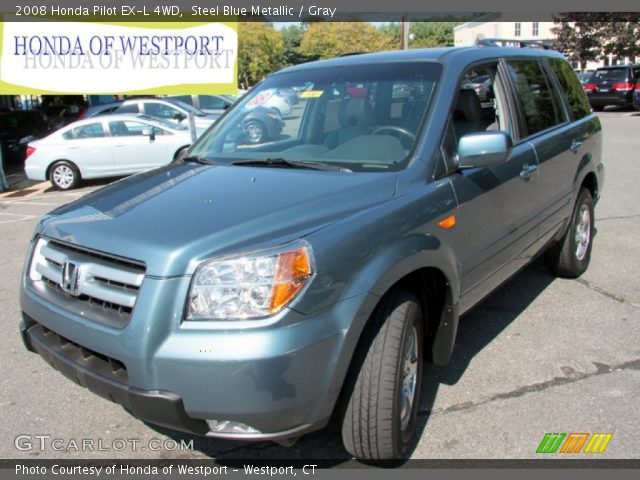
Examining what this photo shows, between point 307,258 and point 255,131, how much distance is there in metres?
1.63

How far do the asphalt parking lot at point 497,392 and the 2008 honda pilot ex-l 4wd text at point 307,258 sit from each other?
403 millimetres

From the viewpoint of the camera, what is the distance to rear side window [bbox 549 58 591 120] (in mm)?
4766

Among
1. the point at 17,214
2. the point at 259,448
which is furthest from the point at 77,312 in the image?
the point at 17,214

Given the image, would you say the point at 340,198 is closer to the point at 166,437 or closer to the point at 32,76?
the point at 166,437

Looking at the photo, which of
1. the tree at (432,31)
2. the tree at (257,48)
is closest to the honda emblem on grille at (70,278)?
the tree at (257,48)

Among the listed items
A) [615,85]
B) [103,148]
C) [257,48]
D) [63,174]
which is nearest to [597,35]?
[615,85]

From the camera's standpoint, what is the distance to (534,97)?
13.7ft

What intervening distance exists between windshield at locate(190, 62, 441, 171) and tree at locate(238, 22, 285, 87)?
52.7 meters

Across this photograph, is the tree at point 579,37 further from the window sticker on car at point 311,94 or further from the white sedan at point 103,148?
the window sticker on car at point 311,94

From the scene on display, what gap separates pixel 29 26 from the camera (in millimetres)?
12625

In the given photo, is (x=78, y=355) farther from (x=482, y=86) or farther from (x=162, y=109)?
(x=162, y=109)

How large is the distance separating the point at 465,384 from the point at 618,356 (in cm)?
109

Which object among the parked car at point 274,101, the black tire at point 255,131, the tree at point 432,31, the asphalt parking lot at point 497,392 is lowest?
the asphalt parking lot at point 497,392

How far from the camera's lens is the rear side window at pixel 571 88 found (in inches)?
188
